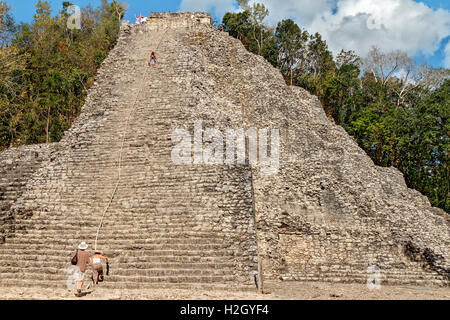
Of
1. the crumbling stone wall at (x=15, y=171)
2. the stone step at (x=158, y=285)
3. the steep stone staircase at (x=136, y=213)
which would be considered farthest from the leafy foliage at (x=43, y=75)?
the stone step at (x=158, y=285)

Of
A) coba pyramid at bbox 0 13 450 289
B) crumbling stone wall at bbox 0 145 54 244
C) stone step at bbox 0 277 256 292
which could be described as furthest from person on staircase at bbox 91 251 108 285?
crumbling stone wall at bbox 0 145 54 244

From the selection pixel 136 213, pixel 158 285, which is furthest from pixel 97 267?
pixel 136 213

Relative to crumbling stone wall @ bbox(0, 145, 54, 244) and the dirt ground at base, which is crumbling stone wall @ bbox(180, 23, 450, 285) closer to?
the dirt ground at base

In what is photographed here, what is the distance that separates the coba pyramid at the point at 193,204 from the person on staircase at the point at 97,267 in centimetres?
39

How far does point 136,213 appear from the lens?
848 cm

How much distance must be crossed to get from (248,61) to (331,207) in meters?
10.5

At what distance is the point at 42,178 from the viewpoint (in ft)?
31.9

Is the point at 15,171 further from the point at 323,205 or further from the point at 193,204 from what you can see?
the point at 323,205

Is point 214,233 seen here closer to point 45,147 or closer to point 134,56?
point 45,147

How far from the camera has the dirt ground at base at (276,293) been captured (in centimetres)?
604

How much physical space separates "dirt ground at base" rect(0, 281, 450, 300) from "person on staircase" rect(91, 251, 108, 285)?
193 mm

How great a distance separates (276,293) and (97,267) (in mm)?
3342

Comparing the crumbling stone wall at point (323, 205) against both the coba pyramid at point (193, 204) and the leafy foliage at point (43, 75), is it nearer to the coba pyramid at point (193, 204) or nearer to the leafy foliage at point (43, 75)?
the coba pyramid at point (193, 204)
